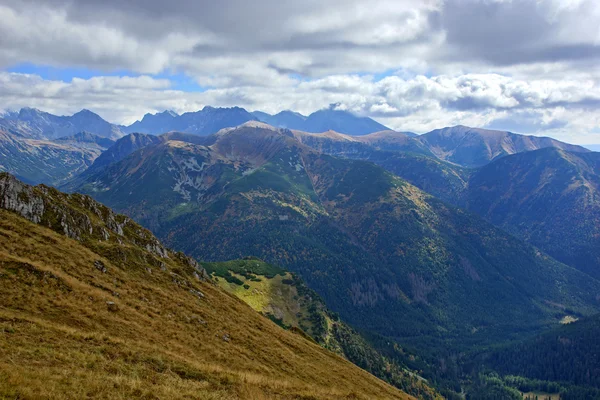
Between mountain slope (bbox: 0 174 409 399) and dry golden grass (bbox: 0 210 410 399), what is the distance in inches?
6.0

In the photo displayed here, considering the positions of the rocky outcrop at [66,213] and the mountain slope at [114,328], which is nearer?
the mountain slope at [114,328]

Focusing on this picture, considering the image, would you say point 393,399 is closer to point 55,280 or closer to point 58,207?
point 55,280

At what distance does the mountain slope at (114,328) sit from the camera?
30.8 m

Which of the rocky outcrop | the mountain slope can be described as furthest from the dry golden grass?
the rocky outcrop

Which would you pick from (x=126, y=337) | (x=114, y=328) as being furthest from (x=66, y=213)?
(x=126, y=337)

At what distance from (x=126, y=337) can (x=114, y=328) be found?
244 cm

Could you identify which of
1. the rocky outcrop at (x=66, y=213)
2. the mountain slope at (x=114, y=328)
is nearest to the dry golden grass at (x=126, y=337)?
the mountain slope at (x=114, y=328)

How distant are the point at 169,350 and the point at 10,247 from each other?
28.3m

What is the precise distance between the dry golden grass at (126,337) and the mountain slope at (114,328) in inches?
6.0

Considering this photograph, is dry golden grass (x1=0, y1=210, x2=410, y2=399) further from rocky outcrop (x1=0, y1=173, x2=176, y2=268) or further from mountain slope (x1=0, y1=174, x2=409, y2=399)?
rocky outcrop (x1=0, y1=173, x2=176, y2=268)

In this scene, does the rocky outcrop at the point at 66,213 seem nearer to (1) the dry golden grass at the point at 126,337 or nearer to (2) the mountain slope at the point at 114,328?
(2) the mountain slope at the point at 114,328

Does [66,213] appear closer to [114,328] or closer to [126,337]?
[114,328]

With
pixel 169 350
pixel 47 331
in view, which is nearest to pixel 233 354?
pixel 169 350

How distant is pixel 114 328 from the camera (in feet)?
147
